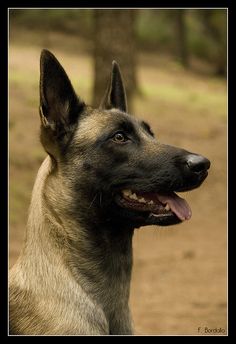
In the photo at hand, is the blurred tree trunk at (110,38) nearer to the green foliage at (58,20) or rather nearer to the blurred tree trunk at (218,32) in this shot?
the green foliage at (58,20)

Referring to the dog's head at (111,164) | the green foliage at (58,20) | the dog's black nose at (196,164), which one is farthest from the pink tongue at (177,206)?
the green foliage at (58,20)

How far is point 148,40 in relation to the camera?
2945 centimetres

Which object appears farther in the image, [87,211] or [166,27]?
[166,27]

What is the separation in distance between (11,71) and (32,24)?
311 inches

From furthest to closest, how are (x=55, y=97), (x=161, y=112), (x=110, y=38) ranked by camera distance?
(x=161, y=112) → (x=110, y=38) → (x=55, y=97)

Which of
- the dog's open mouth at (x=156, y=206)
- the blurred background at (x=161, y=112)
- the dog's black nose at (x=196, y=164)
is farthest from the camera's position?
the blurred background at (x=161, y=112)

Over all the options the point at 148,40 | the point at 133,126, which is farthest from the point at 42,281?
the point at 148,40

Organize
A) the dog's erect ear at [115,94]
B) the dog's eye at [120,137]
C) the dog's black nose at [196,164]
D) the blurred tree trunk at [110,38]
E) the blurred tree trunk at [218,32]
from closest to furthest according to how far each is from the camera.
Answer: the dog's black nose at [196,164]
the dog's eye at [120,137]
the dog's erect ear at [115,94]
the blurred tree trunk at [110,38]
the blurred tree trunk at [218,32]

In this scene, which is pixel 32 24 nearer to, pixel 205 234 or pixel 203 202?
pixel 203 202

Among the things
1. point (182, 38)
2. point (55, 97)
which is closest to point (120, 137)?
point (55, 97)

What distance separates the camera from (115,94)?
5551 millimetres

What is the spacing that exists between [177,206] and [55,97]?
1087mm

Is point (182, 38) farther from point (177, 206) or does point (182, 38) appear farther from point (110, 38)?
point (177, 206)

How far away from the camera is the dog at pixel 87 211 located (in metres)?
→ 4.74
